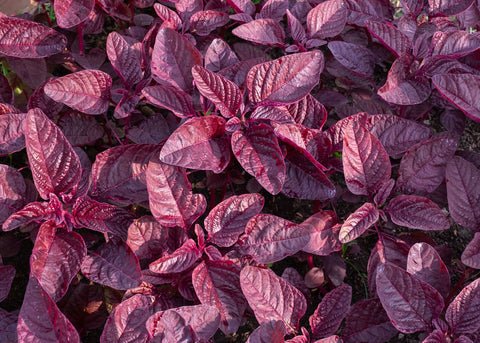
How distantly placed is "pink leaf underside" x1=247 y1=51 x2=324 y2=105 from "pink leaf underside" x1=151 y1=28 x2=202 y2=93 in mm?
196

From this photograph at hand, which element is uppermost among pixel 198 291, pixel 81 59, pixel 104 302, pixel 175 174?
pixel 81 59

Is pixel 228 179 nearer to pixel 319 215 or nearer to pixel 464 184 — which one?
pixel 319 215

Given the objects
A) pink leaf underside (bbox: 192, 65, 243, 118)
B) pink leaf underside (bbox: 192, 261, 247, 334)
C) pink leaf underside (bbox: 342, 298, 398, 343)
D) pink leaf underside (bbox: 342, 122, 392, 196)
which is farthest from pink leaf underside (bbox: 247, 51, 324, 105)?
pink leaf underside (bbox: 342, 298, 398, 343)

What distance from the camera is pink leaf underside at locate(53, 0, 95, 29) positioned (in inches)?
56.7

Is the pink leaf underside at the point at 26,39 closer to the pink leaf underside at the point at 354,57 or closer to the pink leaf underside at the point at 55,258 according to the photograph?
the pink leaf underside at the point at 55,258

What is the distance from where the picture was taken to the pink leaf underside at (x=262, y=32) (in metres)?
1.39

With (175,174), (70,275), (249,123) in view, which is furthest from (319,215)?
(70,275)

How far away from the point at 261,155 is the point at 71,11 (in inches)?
32.9

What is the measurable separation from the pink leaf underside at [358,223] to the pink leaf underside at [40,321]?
2.25 feet

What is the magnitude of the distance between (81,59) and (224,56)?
586mm

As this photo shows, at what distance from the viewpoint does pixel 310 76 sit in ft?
4.11

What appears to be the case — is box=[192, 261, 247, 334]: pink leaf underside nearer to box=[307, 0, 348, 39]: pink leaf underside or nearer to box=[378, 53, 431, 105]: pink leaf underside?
box=[378, 53, 431, 105]: pink leaf underside

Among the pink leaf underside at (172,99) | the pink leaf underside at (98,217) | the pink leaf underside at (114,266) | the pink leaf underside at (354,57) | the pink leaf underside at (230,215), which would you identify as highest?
the pink leaf underside at (172,99)

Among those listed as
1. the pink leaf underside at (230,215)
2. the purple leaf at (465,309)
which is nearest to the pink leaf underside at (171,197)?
the pink leaf underside at (230,215)
